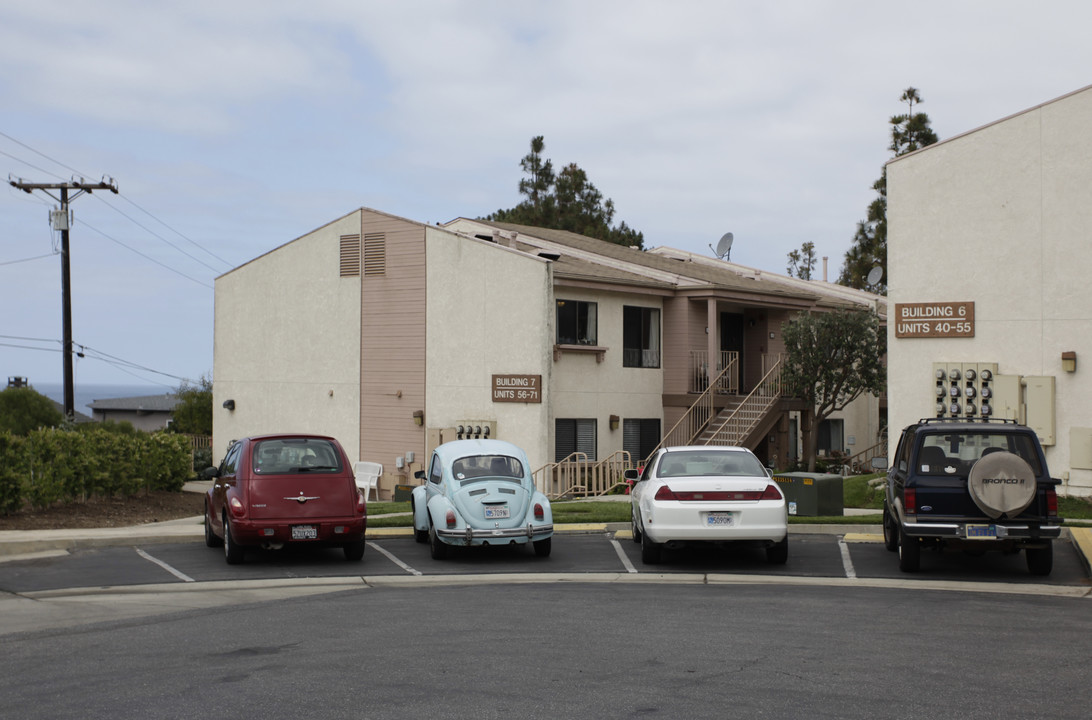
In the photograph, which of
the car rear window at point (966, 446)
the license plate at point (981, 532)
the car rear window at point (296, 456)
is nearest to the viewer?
the license plate at point (981, 532)

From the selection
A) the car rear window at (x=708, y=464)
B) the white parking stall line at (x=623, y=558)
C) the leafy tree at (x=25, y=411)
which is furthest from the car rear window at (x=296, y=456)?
the leafy tree at (x=25, y=411)

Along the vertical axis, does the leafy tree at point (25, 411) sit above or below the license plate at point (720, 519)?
above

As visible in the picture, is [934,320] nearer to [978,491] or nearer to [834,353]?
[834,353]

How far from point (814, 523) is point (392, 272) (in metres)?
16.5

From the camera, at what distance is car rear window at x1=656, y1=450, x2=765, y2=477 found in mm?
14000

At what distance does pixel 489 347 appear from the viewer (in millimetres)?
28047

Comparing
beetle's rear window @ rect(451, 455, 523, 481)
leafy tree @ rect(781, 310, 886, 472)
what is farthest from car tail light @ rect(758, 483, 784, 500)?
leafy tree @ rect(781, 310, 886, 472)

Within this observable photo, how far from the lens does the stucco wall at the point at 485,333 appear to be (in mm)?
26906

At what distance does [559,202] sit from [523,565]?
2097 inches

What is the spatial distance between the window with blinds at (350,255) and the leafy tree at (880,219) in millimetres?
25261

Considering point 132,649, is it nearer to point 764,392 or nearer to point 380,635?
point 380,635

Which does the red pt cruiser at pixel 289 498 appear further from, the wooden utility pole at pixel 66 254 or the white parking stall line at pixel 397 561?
the wooden utility pole at pixel 66 254

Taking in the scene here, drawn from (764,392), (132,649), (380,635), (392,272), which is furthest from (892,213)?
(132,649)

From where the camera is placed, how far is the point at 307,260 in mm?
32469
